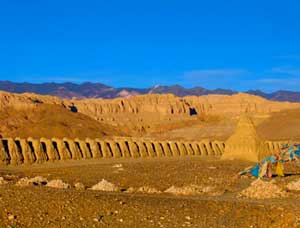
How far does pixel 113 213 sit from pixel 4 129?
78.8 meters

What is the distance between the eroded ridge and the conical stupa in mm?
11465

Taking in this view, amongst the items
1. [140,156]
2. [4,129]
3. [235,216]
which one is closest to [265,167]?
[235,216]

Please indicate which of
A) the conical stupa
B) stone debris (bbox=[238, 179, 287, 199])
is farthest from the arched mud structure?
stone debris (bbox=[238, 179, 287, 199])

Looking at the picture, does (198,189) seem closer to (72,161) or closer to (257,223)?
(257,223)

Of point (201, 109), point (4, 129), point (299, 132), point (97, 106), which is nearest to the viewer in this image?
point (299, 132)

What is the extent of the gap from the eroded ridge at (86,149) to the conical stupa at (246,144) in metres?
11.5

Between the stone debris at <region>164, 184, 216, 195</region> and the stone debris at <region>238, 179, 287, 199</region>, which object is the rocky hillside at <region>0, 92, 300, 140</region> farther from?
the stone debris at <region>238, 179, 287, 199</region>

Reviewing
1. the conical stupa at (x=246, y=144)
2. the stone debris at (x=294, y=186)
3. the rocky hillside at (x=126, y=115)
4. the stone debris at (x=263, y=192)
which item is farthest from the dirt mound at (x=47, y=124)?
the stone debris at (x=263, y=192)

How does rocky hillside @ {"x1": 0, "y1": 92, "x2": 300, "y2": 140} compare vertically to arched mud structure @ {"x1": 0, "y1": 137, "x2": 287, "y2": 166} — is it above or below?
above

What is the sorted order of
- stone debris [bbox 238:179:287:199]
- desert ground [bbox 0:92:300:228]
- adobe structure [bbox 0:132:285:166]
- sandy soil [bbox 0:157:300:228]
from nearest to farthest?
1. sandy soil [bbox 0:157:300:228]
2. desert ground [bbox 0:92:300:228]
3. stone debris [bbox 238:179:287:199]
4. adobe structure [bbox 0:132:285:166]

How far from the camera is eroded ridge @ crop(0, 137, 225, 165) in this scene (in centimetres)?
3772

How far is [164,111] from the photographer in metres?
164

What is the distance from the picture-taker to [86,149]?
4172cm

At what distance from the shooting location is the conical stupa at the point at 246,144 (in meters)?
33.4
